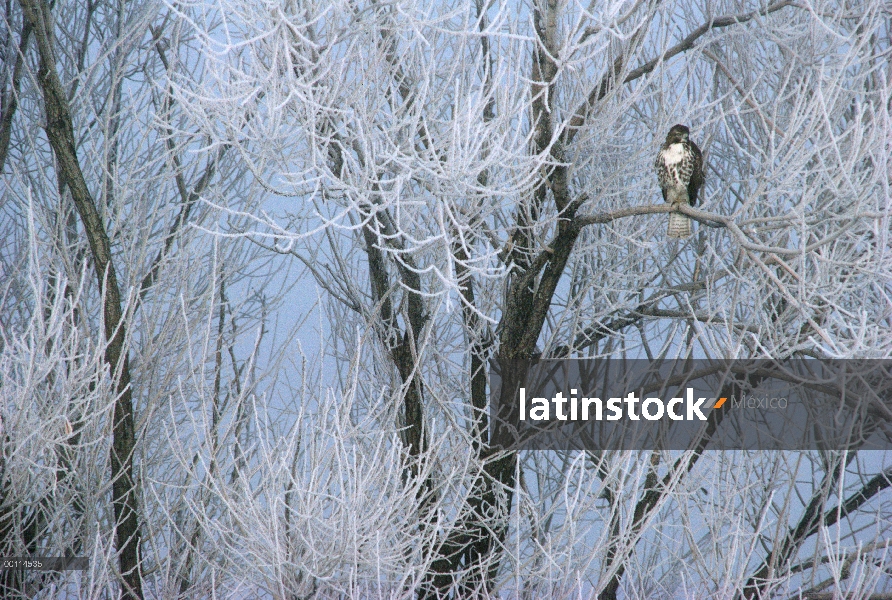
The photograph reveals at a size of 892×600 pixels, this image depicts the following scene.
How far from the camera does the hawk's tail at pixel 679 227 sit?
4180 millimetres

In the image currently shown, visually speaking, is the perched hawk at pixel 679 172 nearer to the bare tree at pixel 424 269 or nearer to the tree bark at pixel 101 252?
the bare tree at pixel 424 269

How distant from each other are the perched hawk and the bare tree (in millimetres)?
143

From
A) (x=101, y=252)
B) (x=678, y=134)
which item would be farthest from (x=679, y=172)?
(x=101, y=252)

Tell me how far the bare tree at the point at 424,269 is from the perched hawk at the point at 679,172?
0.14 metres

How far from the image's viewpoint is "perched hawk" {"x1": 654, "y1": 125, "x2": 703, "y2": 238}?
419cm

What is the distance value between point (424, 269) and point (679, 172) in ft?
4.80

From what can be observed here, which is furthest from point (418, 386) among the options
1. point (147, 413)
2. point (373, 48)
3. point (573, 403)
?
point (373, 48)

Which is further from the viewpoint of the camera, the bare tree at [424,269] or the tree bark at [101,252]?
the tree bark at [101,252]

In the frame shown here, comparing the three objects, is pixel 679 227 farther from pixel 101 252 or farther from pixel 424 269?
pixel 101 252

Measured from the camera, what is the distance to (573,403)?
5.05 metres

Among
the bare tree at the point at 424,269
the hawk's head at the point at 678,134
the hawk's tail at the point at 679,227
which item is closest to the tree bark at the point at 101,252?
the bare tree at the point at 424,269

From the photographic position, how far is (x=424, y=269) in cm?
376

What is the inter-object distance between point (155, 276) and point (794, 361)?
4545 millimetres

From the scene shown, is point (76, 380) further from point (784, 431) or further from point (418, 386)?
point (784, 431)
